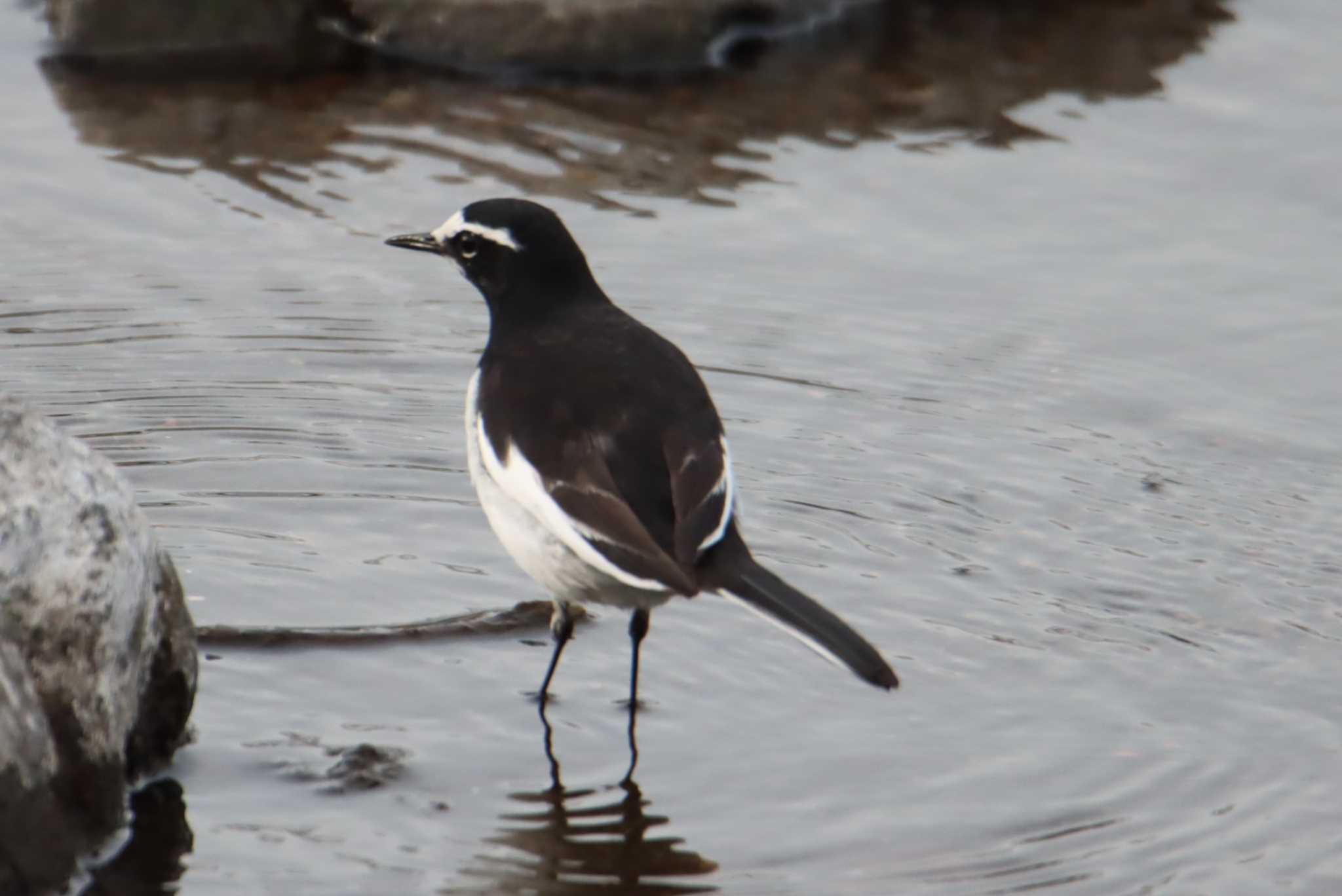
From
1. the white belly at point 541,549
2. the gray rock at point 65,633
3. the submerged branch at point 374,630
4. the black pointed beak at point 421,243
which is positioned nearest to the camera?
the gray rock at point 65,633

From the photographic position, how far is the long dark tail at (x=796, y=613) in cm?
516

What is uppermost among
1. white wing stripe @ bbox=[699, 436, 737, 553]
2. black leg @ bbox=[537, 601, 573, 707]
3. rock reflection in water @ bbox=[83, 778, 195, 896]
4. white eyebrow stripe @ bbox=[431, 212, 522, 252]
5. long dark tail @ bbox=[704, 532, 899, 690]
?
white eyebrow stripe @ bbox=[431, 212, 522, 252]

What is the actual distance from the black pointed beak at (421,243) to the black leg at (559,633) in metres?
1.24

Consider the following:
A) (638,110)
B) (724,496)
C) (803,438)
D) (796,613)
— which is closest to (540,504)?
(724,496)

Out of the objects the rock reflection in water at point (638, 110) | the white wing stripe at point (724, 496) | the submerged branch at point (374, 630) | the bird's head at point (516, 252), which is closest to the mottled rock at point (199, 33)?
the rock reflection in water at point (638, 110)

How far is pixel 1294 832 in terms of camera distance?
5.39 m

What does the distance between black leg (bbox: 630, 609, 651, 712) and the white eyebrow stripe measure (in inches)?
45.5

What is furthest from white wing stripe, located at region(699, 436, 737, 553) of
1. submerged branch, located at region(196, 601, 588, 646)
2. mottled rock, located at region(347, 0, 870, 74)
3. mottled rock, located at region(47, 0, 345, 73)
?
mottled rock, located at region(47, 0, 345, 73)

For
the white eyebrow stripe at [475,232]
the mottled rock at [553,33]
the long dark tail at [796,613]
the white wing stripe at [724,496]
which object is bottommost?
the long dark tail at [796,613]

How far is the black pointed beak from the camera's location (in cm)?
684

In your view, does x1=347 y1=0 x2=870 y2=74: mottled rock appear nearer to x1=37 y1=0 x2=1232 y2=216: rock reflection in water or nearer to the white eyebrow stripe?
x1=37 y1=0 x2=1232 y2=216: rock reflection in water

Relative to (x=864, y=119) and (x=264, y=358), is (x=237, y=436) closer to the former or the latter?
(x=264, y=358)

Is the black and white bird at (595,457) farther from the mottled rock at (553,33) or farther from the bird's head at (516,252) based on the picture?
the mottled rock at (553,33)

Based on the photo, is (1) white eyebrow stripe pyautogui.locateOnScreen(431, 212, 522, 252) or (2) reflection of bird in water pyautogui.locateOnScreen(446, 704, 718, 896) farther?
(1) white eyebrow stripe pyautogui.locateOnScreen(431, 212, 522, 252)
